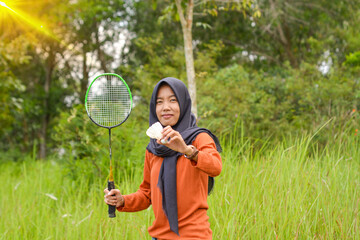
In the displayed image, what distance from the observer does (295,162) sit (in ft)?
11.9

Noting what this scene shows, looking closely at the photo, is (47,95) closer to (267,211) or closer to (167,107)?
(267,211)

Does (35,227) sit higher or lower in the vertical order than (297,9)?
lower

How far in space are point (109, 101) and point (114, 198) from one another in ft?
2.04

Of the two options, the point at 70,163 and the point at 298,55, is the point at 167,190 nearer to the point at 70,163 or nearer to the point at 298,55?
the point at 70,163

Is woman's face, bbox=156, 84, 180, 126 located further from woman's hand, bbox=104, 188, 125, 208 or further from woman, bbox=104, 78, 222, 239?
woman's hand, bbox=104, 188, 125, 208

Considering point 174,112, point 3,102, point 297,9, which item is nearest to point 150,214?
point 174,112

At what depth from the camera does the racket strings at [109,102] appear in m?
2.22

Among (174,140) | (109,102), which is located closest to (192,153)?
(174,140)

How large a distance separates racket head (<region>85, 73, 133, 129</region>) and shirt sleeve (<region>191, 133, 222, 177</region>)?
517mm

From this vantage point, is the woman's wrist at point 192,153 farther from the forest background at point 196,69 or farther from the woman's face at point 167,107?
the forest background at point 196,69

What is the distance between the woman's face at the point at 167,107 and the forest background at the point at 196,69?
1750mm

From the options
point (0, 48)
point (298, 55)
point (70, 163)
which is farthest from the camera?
point (298, 55)

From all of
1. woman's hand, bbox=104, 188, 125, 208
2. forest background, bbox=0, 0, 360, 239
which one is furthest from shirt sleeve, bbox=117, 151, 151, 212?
forest background, bbox=0, 0, 360, 239

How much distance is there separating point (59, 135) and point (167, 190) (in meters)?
4.08
